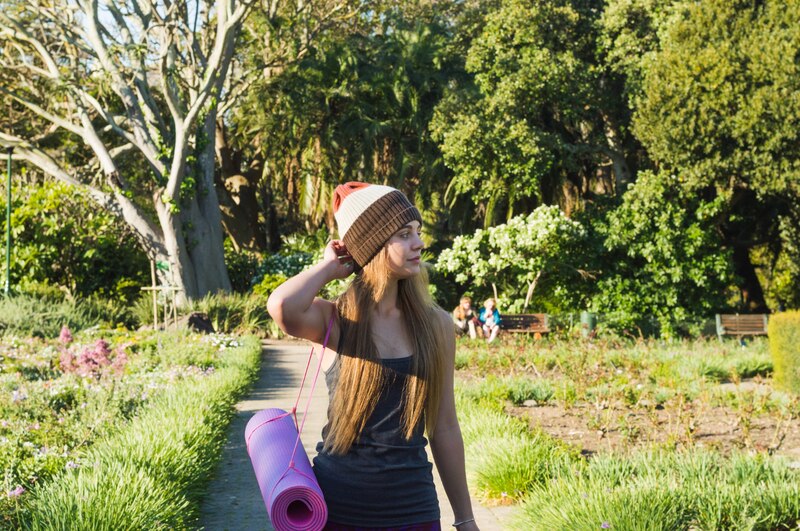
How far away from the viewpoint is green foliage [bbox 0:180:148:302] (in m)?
21.5

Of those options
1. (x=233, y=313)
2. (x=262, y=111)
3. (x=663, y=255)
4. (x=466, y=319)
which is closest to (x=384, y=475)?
(x=466, y=319)

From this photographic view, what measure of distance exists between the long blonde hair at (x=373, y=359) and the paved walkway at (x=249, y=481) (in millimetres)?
2435

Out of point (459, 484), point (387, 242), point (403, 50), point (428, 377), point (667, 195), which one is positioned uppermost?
point (403, 50)

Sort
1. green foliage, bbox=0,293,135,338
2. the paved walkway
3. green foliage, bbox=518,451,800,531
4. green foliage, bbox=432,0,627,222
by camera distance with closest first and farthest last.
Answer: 1. green foliage, bbox=518,451,800,531
2. the paved walkway
3. green foliage, bbox=0,293,135,338
4. green foliage, bbox=432,0,627,222

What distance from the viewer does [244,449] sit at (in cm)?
699

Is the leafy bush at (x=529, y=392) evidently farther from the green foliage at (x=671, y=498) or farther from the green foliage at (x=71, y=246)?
the green foliage at (x=71, y=246)

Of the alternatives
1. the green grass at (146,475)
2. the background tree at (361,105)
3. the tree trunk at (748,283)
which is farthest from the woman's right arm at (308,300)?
the tree trunk at (748,283)

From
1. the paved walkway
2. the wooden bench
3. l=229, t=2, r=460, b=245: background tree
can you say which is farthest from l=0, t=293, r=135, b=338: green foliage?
the wooden bench

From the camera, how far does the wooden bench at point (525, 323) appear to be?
19281 mm

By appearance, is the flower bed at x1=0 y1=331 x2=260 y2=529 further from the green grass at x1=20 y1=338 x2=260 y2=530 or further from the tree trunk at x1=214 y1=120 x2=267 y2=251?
the tree trunk at x1=214 y1=120 x2=267 y2=251

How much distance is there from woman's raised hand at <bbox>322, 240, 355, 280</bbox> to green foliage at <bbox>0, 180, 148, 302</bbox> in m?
19.8

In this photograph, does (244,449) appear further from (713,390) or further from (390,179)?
(390,179)

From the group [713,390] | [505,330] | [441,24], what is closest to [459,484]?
[713,390]

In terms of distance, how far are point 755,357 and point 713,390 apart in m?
4.53
